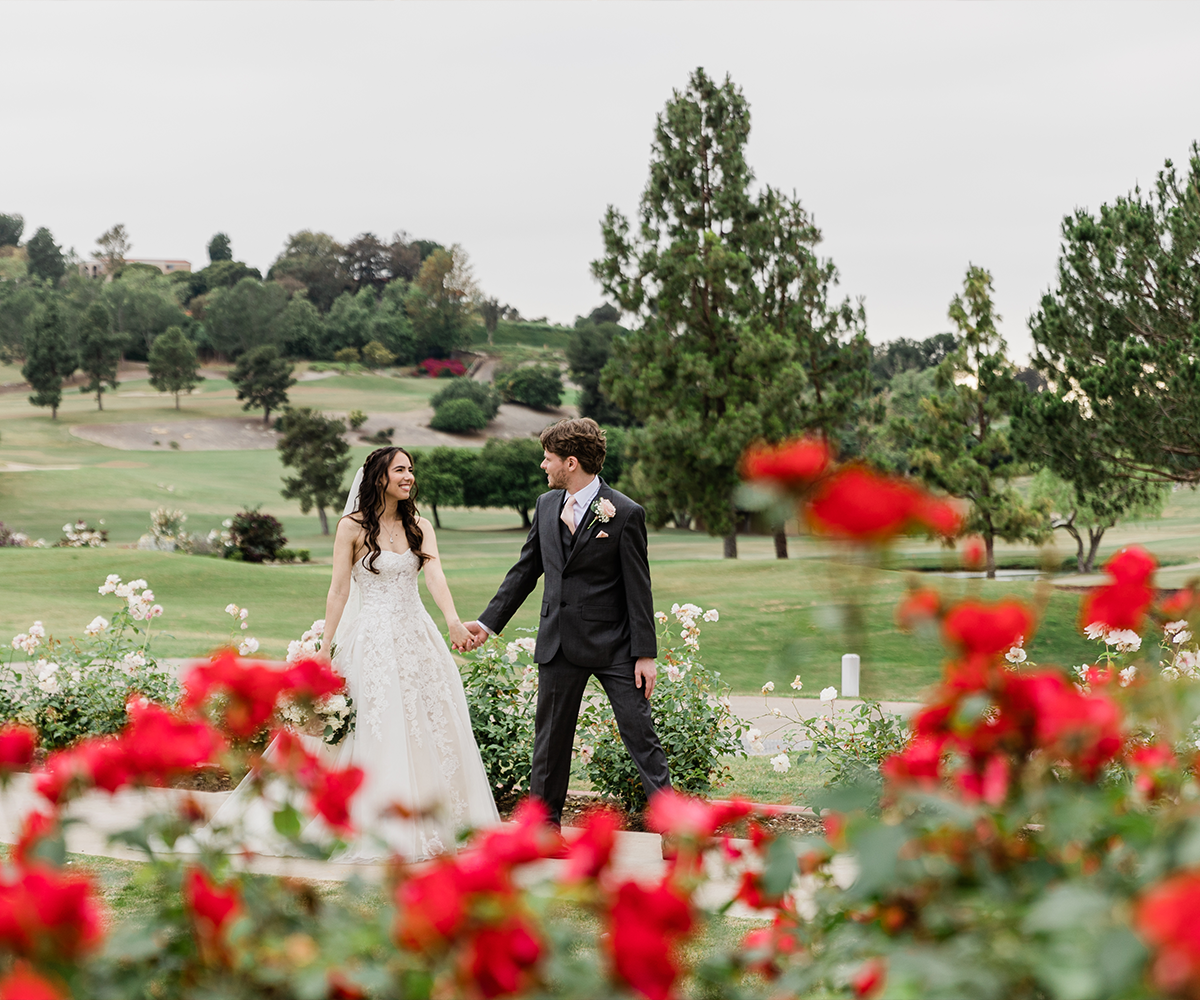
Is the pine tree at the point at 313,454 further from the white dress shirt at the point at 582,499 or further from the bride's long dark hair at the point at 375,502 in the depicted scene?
the white dress shirt at the point at 582,499

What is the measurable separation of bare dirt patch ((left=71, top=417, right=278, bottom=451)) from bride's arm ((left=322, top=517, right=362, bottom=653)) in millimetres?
55204

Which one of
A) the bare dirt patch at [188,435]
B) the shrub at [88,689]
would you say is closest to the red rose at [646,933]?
the shrub at [88,689]

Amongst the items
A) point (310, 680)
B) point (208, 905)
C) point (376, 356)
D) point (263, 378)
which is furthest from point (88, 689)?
point (376, 356)

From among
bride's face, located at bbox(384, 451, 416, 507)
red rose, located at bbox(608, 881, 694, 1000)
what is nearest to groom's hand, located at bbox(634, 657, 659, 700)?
bride's face, located at bbox(384, 451, 416, 507)

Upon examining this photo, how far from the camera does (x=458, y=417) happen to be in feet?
208

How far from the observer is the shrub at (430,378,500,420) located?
66.3 metres

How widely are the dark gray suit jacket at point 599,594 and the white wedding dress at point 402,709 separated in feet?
1.96

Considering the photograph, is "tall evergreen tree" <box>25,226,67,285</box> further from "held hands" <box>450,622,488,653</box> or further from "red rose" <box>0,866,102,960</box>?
"red rose" <box>0,866,102,960</box>

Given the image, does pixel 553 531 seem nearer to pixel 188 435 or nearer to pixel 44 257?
pixel 188 435

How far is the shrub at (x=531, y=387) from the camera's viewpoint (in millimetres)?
69938

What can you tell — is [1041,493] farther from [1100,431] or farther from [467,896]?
[467,896]

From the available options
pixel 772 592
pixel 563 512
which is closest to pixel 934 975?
pixel 563 512

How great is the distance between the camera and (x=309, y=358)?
8112 centimetres

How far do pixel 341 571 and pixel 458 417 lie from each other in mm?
58857
